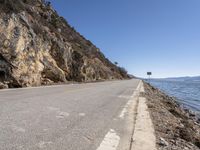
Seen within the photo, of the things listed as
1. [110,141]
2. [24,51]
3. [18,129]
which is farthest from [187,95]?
[18,129]

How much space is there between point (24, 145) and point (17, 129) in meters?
1.19

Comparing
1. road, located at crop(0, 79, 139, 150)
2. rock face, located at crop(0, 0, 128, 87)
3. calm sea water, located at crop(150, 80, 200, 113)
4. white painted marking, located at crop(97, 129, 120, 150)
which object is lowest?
calm sea water, located at crop(150, 80, 200, 113)

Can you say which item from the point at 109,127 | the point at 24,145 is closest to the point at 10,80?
the point at 109,127

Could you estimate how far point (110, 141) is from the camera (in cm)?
548

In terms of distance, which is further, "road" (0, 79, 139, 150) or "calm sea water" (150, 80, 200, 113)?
"calm sea water" (150, 80, 200, 113)

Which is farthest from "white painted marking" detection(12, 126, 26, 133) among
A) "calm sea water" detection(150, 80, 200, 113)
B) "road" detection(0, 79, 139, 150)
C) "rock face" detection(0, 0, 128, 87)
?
"calm sea water" detection(150, 80, 200, 113)

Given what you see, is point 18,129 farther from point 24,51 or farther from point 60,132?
point 24,51

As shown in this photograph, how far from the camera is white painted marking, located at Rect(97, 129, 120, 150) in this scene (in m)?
5.01

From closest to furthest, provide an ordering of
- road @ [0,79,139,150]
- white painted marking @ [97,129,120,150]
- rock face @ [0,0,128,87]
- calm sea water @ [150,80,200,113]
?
1. road @ [0,79,139,150]
2. white painted marking @ [97,129,120,150]
3. rock face @ [0,0,128,87]
4. calm sea water @ [150,80,200,113]

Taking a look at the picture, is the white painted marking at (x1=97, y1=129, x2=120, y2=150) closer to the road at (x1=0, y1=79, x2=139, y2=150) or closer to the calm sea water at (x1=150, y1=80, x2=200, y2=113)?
the road at (x1=0, y1=79, x2=139, y2=150)

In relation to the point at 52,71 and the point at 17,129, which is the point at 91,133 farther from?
the point at 52,71

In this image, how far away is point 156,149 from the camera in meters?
5.18

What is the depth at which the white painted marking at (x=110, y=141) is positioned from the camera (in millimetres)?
5013

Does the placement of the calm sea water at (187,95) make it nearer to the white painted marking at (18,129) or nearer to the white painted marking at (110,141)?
the white painted marking at (110,141)
